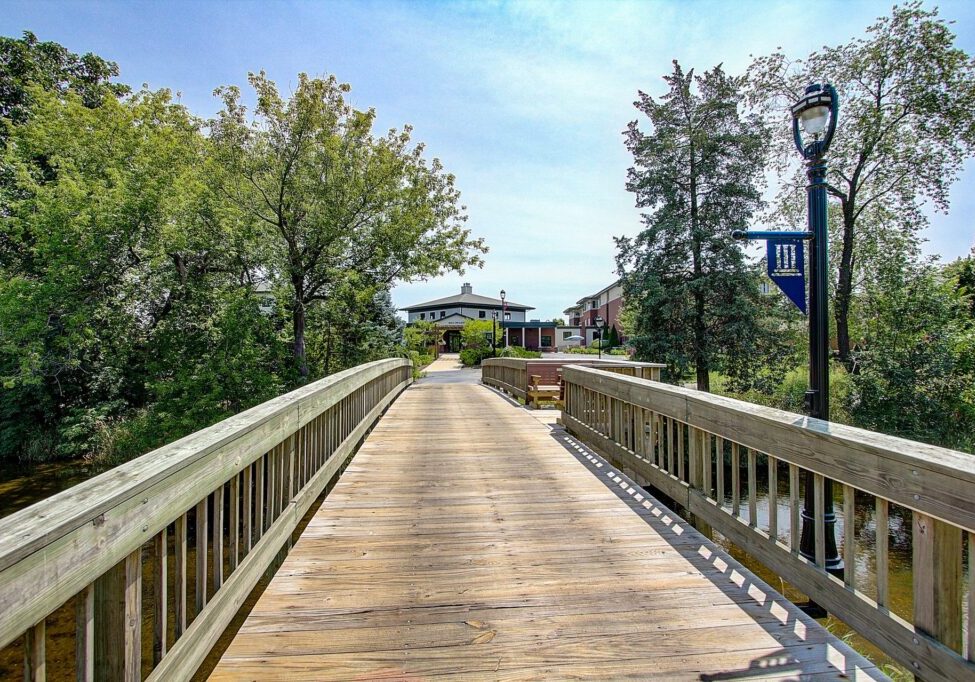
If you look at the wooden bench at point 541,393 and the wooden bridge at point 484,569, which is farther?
the wooden bench at point 541,393

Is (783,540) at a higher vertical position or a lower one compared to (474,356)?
lower

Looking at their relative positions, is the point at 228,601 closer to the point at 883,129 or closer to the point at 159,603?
the point at 159,603

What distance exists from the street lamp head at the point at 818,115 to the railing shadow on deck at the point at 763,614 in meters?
2.88

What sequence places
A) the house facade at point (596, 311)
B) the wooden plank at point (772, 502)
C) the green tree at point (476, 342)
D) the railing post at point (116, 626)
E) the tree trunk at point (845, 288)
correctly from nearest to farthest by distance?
the railing post at point (116, 626)
the wooden plank at point (772, 502)
the tree trunk at point (845, 288)
the green tree at point (476, 342)
the house facade at point (596, 311)

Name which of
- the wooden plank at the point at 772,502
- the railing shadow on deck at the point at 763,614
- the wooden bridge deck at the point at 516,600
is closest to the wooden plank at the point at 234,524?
the wooden bridge deck at the point at 516,600

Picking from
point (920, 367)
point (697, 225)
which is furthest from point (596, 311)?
point (920, 367)

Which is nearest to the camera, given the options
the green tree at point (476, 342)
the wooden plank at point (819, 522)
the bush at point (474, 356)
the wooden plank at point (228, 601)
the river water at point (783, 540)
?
the wooden plank at point (228, 601)

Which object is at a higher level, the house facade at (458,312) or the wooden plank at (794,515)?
the house facade at (458,312)

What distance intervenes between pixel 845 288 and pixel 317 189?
16.1 metres

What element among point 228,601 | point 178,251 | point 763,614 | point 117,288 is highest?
point 178,251

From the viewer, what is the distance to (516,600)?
234 centimetres

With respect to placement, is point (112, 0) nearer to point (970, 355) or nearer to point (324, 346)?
point (324, 346)

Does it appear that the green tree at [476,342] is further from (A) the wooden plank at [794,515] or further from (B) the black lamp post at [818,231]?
(A) the wooden plank at [794,515]

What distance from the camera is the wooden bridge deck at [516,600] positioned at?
6.20 feet
